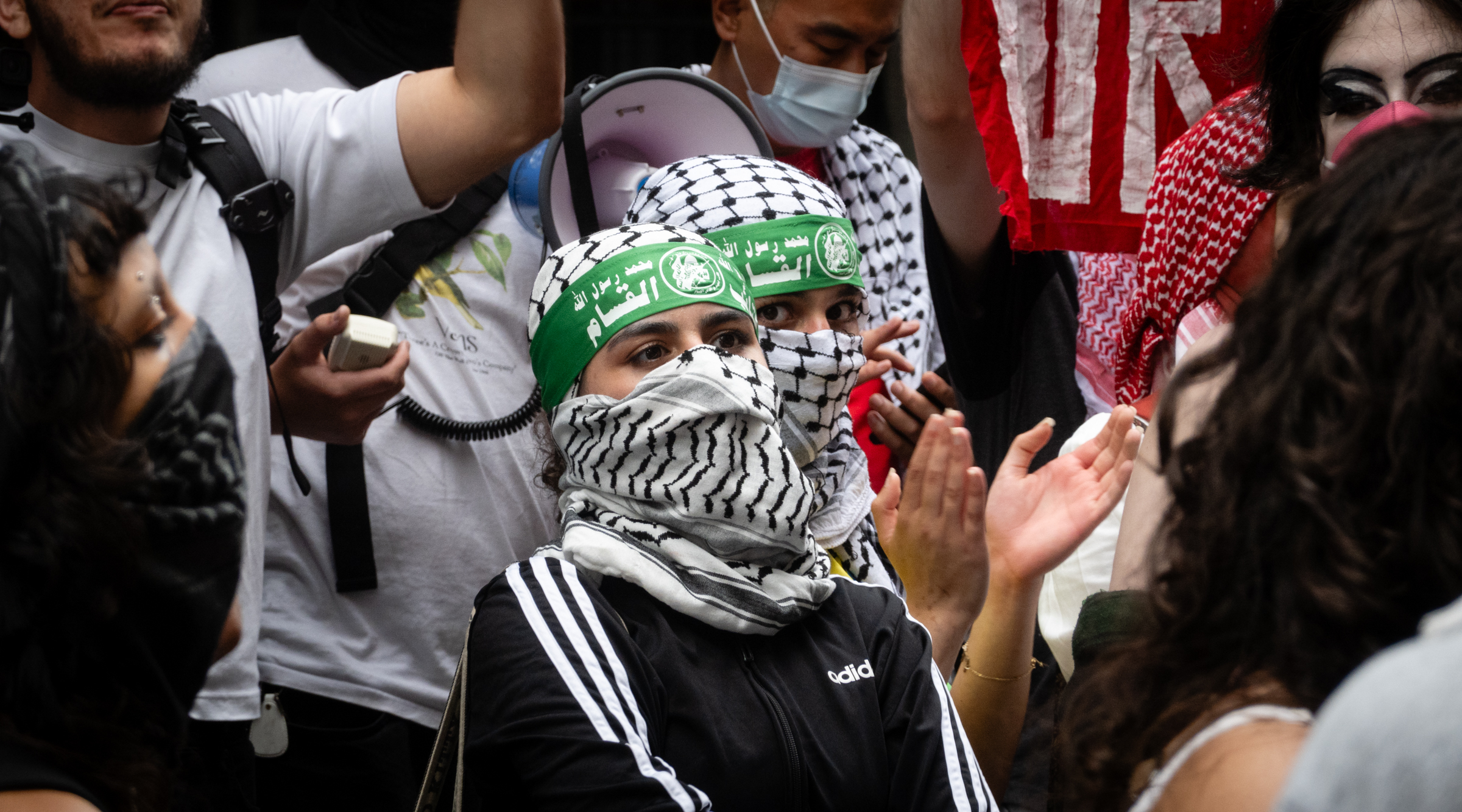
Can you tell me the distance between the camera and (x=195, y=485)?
46.9 inches

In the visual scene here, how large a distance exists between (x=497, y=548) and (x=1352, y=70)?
1.91 metres

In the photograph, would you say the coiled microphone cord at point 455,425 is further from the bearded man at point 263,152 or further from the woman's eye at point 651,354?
the woman's eye at point 651,354

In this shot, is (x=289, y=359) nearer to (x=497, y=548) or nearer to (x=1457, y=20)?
(x=497, y=548)

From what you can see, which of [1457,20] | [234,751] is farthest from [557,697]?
[1457,20]

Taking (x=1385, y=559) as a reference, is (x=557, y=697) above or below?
below

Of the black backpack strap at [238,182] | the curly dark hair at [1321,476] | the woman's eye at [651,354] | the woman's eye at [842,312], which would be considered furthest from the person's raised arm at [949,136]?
the curly dark hair at [1321,476]

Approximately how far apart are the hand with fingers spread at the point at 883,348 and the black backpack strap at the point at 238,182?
1.26 m

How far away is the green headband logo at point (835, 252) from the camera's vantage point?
263cm

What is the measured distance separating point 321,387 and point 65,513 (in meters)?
1.43

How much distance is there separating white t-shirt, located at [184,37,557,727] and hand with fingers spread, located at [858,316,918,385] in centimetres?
77

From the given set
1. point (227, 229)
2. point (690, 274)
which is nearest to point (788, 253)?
point (690, 274)

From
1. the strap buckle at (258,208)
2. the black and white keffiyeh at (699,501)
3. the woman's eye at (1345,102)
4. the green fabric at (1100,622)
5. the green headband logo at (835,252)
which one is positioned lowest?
the green fabric at (1100,622)

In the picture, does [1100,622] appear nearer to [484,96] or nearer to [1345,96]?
[1345,96]

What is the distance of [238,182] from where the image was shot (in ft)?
7.61
